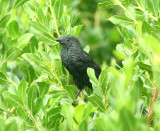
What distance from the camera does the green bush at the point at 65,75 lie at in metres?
1.66

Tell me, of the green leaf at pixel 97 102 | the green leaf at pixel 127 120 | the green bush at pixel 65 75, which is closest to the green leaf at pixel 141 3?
the green bush at pixel 65 75

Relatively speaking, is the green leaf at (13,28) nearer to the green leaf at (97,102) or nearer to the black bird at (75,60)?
the black bird at (75,60)

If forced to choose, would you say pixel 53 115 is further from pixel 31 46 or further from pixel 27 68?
pixel 31 46

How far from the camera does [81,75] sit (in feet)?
9.33

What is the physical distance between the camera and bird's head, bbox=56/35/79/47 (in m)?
2.70

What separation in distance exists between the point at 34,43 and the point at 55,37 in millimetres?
196

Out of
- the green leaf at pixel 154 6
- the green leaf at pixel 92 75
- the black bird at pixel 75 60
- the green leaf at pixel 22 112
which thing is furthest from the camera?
the black bird at pixel 75 60

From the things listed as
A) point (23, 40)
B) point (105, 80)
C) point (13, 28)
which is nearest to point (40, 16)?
point (23, 40)

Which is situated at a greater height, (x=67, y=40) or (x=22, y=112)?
(x=67, y=40)

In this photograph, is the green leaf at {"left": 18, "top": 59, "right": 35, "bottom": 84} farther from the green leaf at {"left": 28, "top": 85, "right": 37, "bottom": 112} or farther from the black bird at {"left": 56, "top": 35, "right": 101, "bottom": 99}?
the green leaf at {"left": 28, "top": 85, "right": 37, "bottom": 112}

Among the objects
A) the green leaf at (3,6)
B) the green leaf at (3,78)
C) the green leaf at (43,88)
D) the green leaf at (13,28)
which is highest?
the green leaf at (3,6)

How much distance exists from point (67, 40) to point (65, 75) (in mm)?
299

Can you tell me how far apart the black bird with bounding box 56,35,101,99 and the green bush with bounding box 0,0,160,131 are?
0.19ft

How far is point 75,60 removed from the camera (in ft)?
9.64
